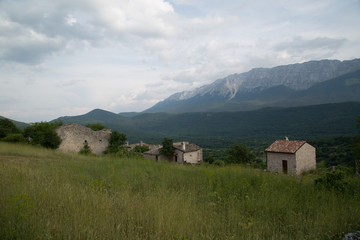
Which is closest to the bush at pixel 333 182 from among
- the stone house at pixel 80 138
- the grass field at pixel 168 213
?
the grass field at pixel 168 213

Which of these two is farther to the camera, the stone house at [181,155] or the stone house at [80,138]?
the stone house at [181,155]

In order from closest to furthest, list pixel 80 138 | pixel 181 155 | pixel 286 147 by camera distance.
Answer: pixel 286 147
pixel 80 138
pixel 181 155

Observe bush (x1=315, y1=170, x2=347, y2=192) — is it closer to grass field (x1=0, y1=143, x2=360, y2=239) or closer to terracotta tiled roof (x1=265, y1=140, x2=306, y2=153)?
grass field (x1=0, y1=143, x2=360, y2=239)

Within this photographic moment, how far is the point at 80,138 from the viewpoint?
94.3 ft

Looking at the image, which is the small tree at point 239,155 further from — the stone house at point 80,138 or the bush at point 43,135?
the bush at point 43,135

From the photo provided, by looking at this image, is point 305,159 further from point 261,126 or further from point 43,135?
point 261,126

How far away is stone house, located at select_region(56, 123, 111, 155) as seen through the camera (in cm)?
2720

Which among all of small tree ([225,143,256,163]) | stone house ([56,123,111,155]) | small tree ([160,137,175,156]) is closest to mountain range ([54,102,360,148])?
small tree ([160,137,175,156])

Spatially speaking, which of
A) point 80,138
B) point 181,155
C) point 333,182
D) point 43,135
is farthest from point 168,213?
point 181,155

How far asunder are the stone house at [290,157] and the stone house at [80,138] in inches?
912

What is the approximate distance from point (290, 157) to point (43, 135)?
1215 inches

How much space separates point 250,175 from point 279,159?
23.6m

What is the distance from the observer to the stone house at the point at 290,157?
2642 centimetres

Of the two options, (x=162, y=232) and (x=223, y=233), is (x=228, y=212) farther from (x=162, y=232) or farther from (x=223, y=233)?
(x=162, y=232)
